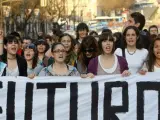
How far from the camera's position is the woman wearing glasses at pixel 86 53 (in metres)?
6.40

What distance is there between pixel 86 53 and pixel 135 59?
0.70 meters

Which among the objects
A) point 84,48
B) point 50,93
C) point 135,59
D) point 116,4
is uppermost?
point 116,4

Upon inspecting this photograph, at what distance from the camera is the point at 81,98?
19.0ft

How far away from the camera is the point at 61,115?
18.9 feet

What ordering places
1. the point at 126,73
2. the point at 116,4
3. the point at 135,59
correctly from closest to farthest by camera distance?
the point at 126,73 → the point at 135,59 → the point at 116,4

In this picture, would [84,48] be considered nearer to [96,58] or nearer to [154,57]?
[96,58]

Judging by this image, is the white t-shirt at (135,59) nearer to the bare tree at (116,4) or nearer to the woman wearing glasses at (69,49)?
the woman wearing glasses at (69,49)

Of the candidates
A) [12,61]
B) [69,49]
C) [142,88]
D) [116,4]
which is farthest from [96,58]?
[116,4]

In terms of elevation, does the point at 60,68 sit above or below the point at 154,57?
below

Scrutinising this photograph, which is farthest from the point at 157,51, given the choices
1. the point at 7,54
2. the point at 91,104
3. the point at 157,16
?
the point at 157,16

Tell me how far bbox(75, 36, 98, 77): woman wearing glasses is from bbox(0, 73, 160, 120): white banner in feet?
2.08

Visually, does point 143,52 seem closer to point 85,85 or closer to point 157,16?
point 85,85

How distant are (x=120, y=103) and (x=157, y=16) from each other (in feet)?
113

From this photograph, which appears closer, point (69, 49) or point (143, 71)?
point (143, 71)
